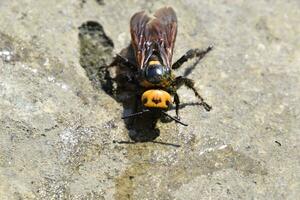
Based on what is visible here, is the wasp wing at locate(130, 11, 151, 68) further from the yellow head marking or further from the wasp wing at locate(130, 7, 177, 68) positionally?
the yellow head marking

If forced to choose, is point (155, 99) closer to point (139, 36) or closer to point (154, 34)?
point (139, 36)

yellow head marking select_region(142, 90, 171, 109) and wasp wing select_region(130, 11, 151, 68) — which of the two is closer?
yellow head marking select_region(142, 90, 171, 109)

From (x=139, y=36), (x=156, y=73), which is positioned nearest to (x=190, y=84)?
(x=156, y=73)

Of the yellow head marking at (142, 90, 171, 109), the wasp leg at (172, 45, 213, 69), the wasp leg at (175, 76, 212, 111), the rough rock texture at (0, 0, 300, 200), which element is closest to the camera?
the rough rock texture at (0, 0, 300, 200)

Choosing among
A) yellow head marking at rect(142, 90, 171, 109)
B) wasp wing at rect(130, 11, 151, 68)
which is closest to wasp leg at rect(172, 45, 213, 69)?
wasp wing at rect(130, 11, 151, 68)

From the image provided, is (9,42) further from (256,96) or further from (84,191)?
(256,96)

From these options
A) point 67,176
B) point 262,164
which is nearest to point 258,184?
point 262,164

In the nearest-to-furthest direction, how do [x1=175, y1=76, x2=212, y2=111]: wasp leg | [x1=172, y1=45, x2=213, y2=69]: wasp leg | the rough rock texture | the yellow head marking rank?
the rough rock texture, the yellow head marking, [x1=175, y1=76, x2=212, y2=111]: wasp leg, [x1=172, y1=45, x2=213, y2=69]: wasp leg
